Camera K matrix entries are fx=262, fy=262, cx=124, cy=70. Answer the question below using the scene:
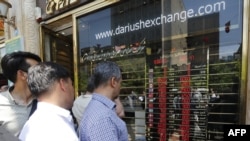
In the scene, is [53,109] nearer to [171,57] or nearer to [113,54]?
[171,57]

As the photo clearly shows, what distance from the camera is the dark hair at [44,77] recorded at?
1.57m

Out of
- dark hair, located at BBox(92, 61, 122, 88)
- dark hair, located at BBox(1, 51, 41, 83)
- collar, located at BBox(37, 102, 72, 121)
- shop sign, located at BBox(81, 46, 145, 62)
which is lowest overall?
collar, located at BBox(37, 102, 72, 121)

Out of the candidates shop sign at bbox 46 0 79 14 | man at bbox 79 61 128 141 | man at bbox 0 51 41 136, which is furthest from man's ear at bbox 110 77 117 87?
shop sign at bbox 46 0 79 14

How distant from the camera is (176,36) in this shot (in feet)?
11.9

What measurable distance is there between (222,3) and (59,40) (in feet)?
12.8

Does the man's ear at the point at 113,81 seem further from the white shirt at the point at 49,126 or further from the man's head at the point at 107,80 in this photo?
the white shirt at the point at 49,126

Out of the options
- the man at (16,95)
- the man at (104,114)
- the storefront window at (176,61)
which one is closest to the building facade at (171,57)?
the storefront window at (176,61)

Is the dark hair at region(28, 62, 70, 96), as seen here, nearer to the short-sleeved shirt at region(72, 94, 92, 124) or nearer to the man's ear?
the man's ear

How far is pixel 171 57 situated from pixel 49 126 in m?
2.55

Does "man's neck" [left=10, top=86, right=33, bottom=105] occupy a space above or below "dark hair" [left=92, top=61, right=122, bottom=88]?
below

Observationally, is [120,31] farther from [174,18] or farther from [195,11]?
[195,11]

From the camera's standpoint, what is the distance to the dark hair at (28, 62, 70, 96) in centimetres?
157

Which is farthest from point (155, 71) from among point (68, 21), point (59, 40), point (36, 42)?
point (36, 42)

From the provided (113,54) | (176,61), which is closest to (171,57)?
(176,61)
